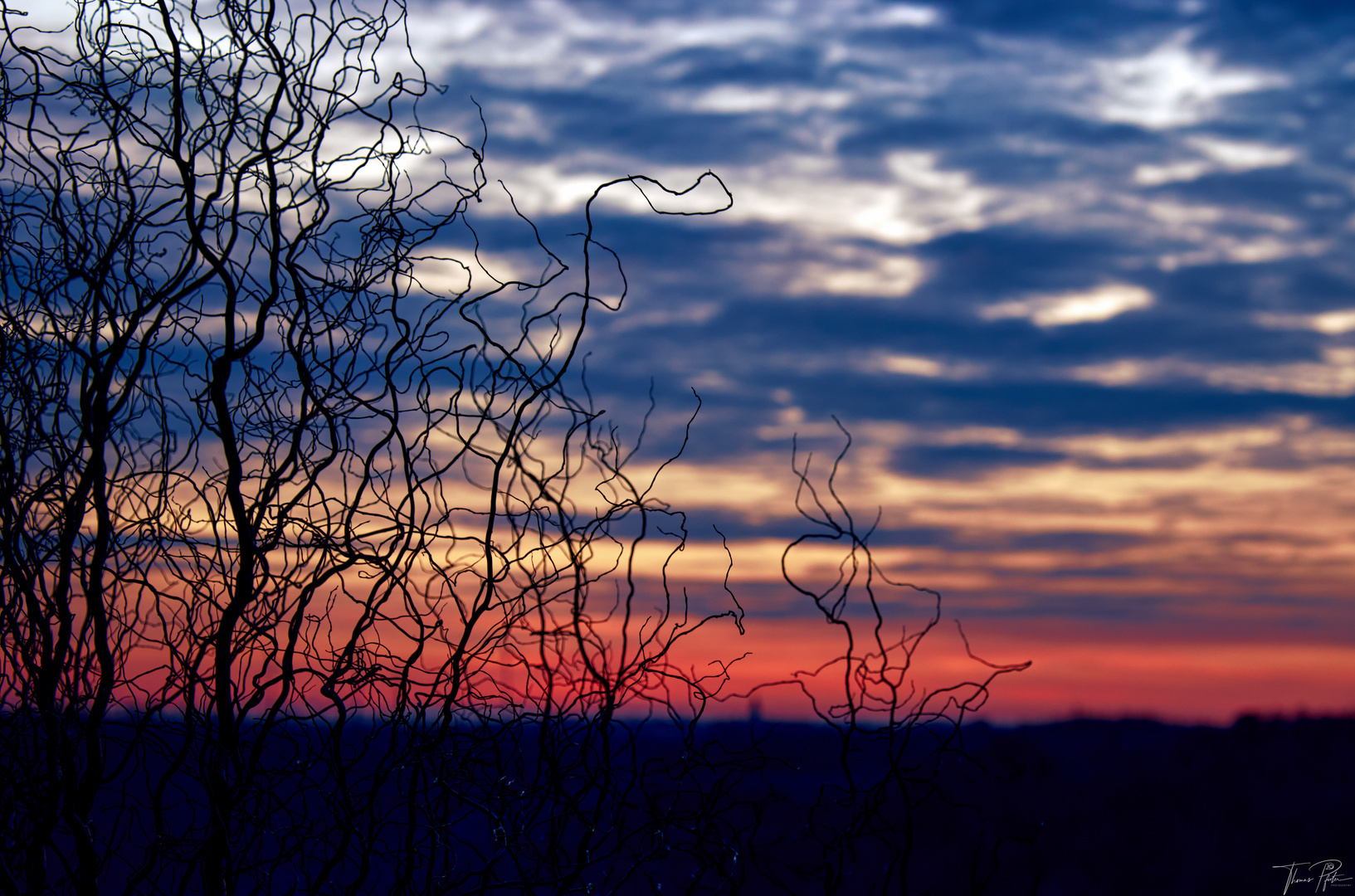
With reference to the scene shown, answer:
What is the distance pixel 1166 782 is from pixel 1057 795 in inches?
42.2

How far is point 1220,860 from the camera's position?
941cm

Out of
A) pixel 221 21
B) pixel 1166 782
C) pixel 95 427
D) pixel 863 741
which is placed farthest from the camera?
pixel 1166 782

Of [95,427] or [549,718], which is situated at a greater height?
[95,427]

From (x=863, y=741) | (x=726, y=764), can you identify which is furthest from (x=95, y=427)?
(x=863, y=741)

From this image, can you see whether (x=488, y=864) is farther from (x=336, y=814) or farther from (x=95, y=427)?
(x=95, y=427)
